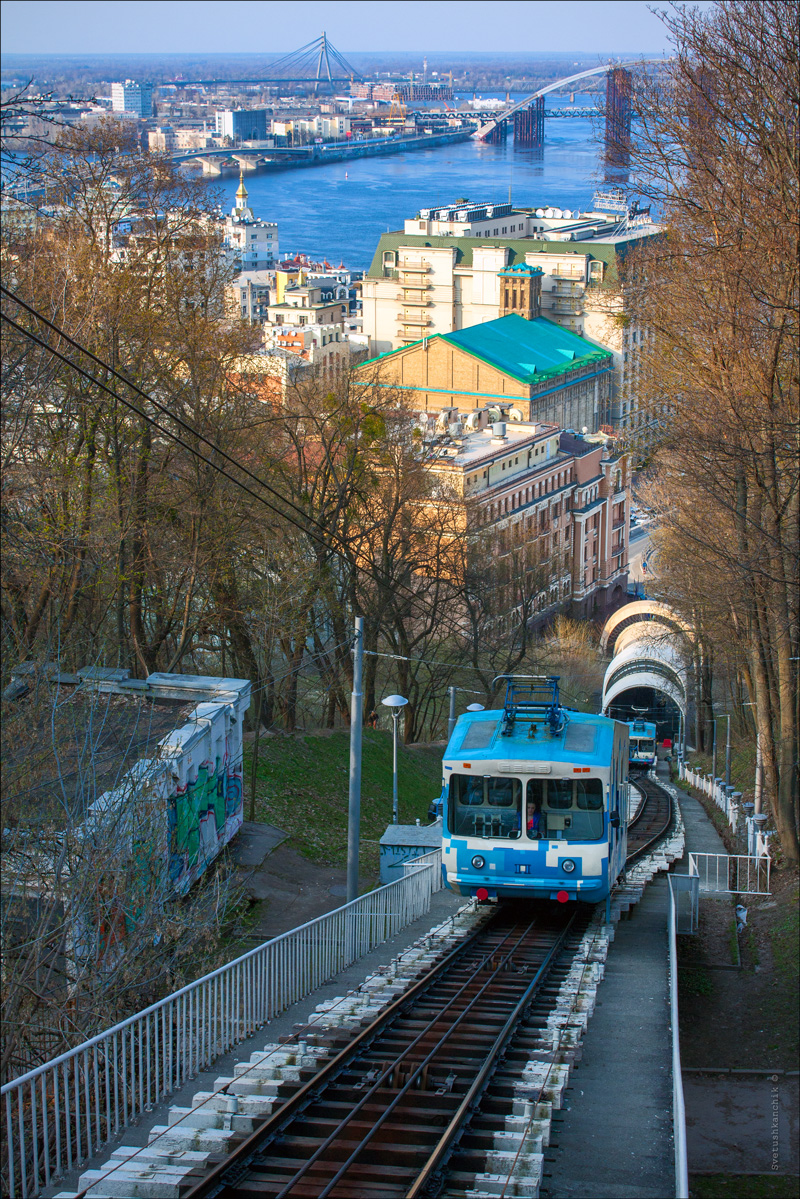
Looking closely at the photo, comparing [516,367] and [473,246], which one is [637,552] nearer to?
[516,367]

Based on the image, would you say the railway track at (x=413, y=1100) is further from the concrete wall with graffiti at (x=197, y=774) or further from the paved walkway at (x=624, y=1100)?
the concrete wall with graffiti at (x=197, y=774)

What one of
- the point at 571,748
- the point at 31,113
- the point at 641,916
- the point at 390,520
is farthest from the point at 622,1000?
the point at 390,520

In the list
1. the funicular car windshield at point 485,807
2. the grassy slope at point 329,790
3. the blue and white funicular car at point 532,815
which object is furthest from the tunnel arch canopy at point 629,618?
the funicular car windshield at point 485,807

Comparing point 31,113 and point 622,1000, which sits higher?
point 31,113

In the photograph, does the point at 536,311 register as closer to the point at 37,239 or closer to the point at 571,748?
the point at 37,239

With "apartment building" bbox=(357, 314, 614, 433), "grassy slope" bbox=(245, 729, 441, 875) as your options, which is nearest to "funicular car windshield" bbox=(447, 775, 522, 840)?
"grassy slope" bbox=(245, 729, 441, 875)

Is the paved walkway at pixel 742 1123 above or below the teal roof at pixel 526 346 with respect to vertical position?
below

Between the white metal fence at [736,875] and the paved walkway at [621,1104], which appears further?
the white metal fence at [736,875]
